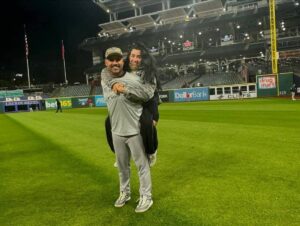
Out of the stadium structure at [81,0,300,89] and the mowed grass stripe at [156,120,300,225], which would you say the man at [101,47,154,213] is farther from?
the stadium structure at [81,0,300,89]

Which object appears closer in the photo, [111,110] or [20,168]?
[111,110]

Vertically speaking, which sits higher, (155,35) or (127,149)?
(155,35)

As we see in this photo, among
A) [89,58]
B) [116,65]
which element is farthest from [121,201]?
[89,58]

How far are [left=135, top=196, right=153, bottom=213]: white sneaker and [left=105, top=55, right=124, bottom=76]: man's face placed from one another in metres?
1.71

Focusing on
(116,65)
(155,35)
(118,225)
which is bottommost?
(118,225)

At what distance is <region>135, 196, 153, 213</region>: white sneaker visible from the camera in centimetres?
473

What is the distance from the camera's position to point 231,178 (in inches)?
239

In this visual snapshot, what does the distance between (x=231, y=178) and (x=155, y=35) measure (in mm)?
60319

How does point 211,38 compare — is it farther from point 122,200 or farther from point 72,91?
point 122,200

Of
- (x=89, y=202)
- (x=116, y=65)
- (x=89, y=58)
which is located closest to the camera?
(x=116, y=65)

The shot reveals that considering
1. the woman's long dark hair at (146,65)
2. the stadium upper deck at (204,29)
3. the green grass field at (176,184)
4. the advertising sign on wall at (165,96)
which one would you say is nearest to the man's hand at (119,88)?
the woman's long dark hair at (146,65)

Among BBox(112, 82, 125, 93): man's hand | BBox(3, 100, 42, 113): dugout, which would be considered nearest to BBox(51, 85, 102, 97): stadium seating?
BBox(3, 100, 42, 113): dugout

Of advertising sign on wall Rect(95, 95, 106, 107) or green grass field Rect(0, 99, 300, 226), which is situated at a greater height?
advertising sign on wall Rect(95, 95, 106, 107)

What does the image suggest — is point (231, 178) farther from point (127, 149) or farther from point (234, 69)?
point (234, 69)
